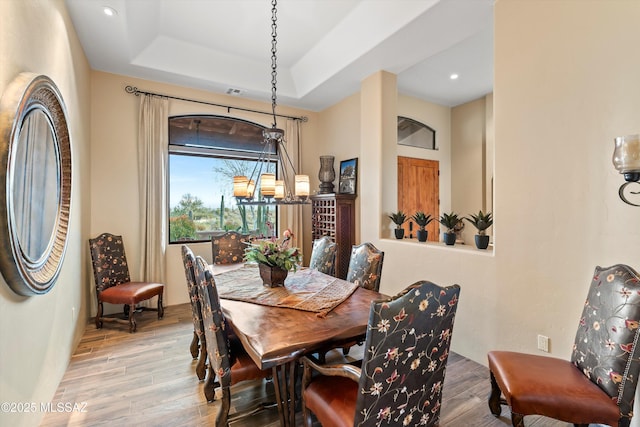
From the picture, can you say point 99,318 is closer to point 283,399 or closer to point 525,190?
point 283,399

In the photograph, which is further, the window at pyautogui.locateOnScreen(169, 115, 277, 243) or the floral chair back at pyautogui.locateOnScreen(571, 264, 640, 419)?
the window at pyautogui.locateOnScreen(169, 115, 277, 243)

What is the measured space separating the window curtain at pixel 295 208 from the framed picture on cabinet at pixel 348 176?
852 millimetres

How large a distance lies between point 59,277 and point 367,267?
2.56 m

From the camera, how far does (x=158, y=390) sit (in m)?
2.36

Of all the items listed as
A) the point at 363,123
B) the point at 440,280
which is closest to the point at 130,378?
the point at 440,280

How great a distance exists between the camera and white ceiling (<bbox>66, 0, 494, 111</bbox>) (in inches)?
117

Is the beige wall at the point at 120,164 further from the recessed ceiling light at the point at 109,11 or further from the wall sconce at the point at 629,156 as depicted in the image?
the wall sconce at the point at 629,156

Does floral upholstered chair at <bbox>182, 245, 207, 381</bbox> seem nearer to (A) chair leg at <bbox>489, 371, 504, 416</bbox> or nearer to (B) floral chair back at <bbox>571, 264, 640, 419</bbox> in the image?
(A) chair leg at <bbox>489, 371, 504, 416</bbox>

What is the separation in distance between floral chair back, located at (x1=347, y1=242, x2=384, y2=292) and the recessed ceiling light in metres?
3.29

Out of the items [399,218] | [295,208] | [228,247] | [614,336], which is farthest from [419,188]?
[614,336]

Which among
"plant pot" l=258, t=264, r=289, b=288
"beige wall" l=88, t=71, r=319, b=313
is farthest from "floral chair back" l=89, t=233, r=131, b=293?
"plant pot" l=258, t=264, r=289, b=288

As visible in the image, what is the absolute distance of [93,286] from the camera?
3809 mm

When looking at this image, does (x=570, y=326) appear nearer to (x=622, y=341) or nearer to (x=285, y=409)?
(x=622, y=341)

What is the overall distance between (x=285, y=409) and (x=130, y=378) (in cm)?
157
